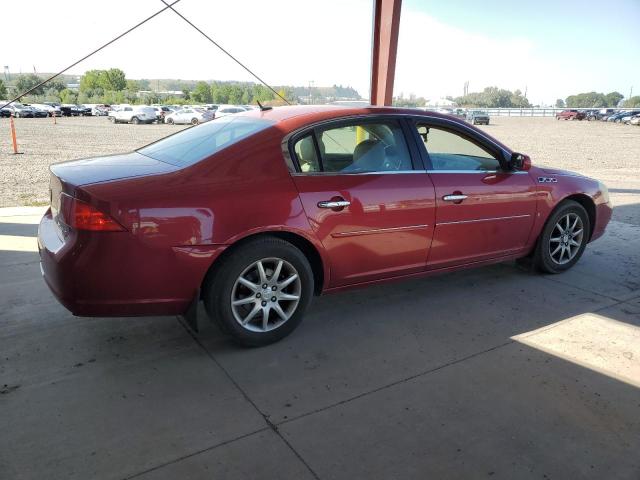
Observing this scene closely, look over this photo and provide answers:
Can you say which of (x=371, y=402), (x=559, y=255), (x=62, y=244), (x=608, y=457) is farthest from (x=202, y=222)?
(x=559, y=255)

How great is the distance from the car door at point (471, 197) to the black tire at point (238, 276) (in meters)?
1.20

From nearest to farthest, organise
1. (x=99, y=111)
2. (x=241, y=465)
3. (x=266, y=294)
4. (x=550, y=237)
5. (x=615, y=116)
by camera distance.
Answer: (x=241, y=465) < (x=266, y=294) < (x=550, y=237) < (x=615, y=116) < (x=99, y=111)

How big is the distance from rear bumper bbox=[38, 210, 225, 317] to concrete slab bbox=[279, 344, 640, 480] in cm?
103

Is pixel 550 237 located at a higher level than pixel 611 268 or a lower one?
higher

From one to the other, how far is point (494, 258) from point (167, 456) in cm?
313

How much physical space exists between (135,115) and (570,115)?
50115mm

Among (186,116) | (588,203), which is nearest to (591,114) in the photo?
(186,116)

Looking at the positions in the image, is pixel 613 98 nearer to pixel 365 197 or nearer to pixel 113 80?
pixel 113 80

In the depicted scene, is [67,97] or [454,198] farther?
[67,97]

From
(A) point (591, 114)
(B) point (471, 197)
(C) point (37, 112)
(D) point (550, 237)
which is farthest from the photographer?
(A) point (591, 114)

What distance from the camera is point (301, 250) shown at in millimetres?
3447

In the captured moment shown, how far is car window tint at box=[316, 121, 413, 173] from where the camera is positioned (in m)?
3.59

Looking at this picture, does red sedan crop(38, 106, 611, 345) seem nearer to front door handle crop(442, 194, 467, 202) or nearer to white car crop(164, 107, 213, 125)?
front door handle crop(442, 194, 467, 202)

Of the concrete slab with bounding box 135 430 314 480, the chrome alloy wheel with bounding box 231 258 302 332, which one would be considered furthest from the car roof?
the concrete slab with bounding box 135 430 314 480
